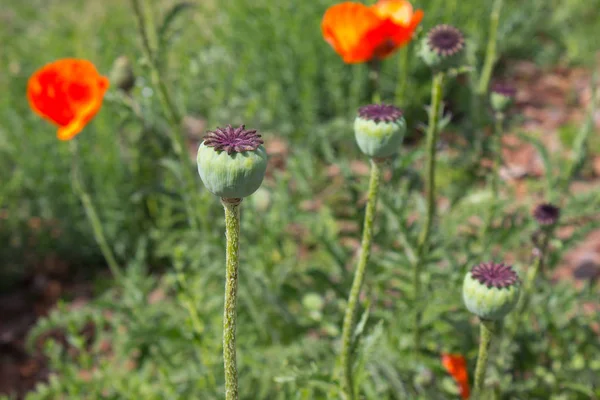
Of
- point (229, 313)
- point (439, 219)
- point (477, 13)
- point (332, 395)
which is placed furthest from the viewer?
point (477, 13)

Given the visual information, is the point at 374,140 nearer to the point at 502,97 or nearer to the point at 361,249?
the point at 361,249

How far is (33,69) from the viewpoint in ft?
13.8

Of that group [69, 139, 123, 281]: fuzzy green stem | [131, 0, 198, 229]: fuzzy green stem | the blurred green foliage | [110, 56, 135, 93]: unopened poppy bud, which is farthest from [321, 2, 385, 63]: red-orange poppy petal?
[110, 56, 135, 93]: unopened poppy bud

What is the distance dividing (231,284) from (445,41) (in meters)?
0.87

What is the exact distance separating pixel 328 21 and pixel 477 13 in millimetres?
2521

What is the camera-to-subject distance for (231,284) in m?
1.03

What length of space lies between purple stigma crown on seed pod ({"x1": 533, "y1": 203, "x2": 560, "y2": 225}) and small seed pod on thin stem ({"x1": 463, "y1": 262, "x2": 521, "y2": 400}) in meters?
0.41

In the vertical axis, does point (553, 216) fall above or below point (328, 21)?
below

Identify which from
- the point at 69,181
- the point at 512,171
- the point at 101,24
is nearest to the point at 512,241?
Answer: the point at 512,171

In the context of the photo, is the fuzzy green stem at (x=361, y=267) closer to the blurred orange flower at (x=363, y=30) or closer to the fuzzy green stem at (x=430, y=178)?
the fuzzy green stem at (x=430, y=178)

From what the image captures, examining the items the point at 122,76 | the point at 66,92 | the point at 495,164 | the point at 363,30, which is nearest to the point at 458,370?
the point at 495,164

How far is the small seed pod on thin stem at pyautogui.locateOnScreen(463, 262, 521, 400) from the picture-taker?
4.16 ft

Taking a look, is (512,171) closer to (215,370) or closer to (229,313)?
(215,370)

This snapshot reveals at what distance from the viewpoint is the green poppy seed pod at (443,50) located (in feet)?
5.10
